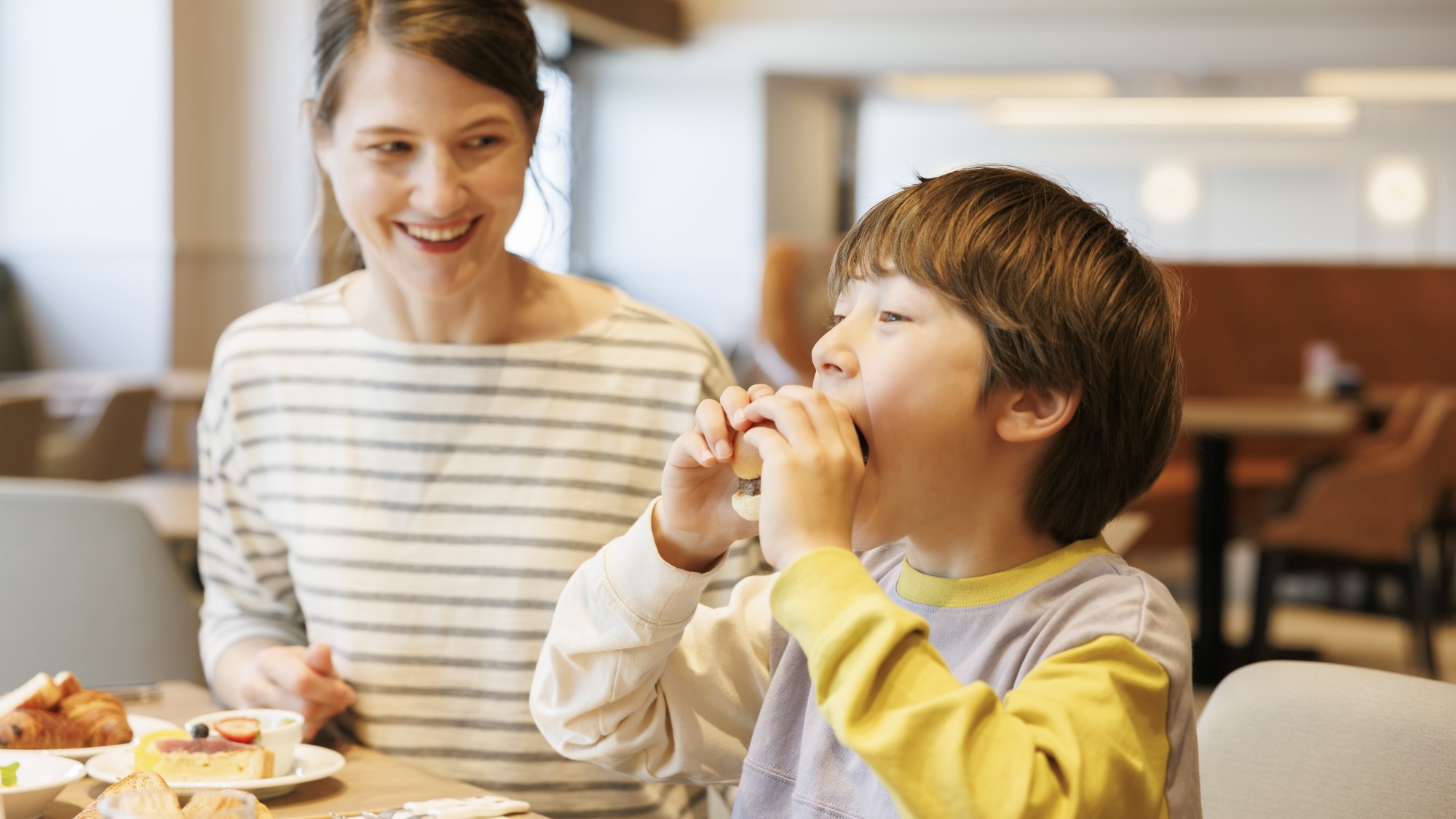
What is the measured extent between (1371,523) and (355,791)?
4223 mm

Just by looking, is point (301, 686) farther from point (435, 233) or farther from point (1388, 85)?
point (1388, 85)

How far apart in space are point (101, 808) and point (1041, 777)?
20.2 inches

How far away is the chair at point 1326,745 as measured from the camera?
1.07 metres

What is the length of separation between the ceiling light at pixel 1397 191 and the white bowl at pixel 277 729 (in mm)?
10421

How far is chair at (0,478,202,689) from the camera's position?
69.7 inches

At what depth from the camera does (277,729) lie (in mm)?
1098

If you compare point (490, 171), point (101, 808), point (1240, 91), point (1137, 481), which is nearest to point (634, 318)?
point (490, 171)

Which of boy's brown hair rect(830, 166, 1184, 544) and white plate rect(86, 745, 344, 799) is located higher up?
boy's brown hair rect(830, 166, 1184, 544)

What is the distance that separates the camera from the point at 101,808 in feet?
2.51

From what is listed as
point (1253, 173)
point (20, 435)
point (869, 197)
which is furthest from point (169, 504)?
point (1253, 173)

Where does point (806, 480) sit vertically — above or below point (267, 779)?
above

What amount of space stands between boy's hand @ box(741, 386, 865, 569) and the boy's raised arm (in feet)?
0.67

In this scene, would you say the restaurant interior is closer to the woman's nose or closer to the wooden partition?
the wooden partition

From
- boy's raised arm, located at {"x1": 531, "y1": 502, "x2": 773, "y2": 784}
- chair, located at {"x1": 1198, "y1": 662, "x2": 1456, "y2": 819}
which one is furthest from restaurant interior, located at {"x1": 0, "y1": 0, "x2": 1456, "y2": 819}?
boy's raised arm, located at {"x1": 531, "y1": 502, "x2": 773, "y2": 784}
